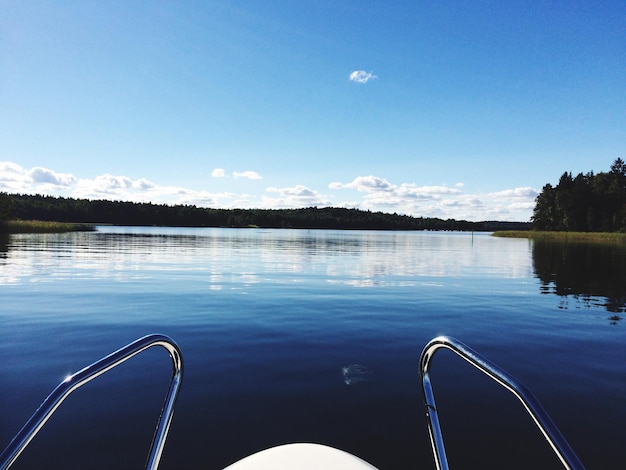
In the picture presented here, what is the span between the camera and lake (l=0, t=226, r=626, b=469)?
16.0ft

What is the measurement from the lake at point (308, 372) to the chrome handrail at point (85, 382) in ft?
6.36

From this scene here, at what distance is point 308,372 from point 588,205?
426ft

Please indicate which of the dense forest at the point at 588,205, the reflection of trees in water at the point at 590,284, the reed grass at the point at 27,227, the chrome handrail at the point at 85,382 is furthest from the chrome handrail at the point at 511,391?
the dense forest at the point at 588,205

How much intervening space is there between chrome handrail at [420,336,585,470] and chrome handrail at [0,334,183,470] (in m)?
1.81

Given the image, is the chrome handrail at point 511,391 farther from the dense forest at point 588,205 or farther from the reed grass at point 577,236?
the dense forest at point 588,205

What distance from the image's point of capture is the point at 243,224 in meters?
195

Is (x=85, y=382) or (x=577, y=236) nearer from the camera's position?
(x=85, y=382)

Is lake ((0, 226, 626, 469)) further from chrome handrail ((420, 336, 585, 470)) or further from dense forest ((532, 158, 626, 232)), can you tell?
dense forest ((532, 158, 626, 232))

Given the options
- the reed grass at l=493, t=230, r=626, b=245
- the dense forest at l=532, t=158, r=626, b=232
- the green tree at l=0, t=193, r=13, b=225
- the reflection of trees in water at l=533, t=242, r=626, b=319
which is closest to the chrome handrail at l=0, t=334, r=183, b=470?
the reflection of trees in water at l=533, t=242, r=626, b=319

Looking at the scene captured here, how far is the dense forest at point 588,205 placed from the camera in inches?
4321

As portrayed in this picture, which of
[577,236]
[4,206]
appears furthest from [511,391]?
[577,236]

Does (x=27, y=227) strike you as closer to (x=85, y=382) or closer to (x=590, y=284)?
(x=590, y=284)

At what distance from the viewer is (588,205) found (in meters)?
112

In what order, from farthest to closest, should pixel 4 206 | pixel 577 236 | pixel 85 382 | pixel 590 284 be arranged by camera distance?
pixel 577 236 < pixel 4 206 < pixel 590 284 < pixel 85 382
